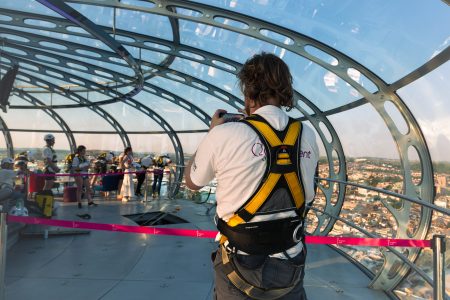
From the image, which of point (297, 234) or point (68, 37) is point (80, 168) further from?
point (297, 234)

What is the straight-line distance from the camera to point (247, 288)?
117 centimetres

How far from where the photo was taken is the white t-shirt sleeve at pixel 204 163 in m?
1.18

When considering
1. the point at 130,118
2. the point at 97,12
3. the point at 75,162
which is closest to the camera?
the point at 97,12

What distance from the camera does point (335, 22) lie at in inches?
182

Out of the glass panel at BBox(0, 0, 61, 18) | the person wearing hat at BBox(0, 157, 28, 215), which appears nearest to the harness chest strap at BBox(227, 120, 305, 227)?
the person wearing hat at BBox(0, 157, 28, 215)

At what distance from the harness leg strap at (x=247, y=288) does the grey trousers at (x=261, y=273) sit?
1cm

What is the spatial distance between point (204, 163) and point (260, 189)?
22cm

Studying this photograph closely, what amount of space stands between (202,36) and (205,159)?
572cm

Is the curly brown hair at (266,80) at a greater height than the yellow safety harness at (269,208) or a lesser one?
greater

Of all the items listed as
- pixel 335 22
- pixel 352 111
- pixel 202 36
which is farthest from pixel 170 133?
pixel 335 22

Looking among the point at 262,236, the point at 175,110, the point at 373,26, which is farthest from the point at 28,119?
the point at 262,236

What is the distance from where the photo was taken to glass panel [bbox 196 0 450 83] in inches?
148

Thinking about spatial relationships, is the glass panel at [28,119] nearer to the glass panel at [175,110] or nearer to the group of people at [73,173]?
the group of people at [73,173]

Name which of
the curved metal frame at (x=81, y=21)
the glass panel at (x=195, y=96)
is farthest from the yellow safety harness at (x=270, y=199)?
the glass panel at (x=195, y=96)
